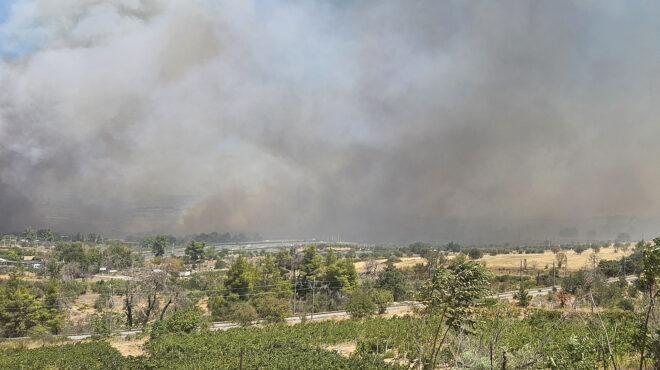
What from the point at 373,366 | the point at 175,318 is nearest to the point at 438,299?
the point at 373,366

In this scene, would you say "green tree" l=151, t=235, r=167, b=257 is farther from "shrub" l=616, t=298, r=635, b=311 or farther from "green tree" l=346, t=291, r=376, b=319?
"shrub" l=616, t=298, r=635, b=311

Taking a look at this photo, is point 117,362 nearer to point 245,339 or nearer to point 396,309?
point 245,339

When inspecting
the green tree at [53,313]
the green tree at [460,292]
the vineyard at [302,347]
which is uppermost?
the green tree at [460,292]

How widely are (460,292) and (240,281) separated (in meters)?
52.1

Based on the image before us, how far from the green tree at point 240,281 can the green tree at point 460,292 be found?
50368 mm

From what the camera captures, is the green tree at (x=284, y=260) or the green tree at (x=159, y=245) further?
the green tree at (x=159, y=245)

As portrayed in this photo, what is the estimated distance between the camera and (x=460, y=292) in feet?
41.0

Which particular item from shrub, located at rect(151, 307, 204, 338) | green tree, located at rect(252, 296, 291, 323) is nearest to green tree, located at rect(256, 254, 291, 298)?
green tree, located at rect(252, 296, 291, 323)

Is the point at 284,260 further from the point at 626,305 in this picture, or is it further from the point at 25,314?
the point at 626,305

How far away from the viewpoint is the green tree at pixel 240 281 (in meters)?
59.4

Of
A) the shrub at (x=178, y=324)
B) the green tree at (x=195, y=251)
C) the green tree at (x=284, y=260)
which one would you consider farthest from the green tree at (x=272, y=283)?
the green tree at (x=195, y=251)

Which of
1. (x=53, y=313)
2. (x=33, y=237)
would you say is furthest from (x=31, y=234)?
(x=53, y=313)

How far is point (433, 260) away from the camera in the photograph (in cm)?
9056

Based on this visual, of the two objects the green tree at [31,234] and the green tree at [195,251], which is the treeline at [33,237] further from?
the green tree at [195,251]
